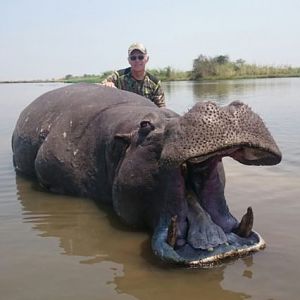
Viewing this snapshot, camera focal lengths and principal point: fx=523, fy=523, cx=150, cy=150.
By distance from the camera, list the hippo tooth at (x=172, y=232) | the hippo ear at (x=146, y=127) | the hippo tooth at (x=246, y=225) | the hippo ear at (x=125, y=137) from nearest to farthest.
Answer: the hippo tooth at (x=172, y=232) < the hippo tooth at (x=246, y=225) < the hippo ear at (x=146, y=127) < the hippo ear at (x=125, y=137)

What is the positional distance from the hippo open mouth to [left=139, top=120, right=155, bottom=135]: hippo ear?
22.6 inches

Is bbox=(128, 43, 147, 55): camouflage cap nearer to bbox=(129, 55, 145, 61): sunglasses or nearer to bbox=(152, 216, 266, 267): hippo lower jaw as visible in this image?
bbox=(129, 55, 145, 61): sunglasses

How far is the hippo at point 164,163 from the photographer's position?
12.1 feet

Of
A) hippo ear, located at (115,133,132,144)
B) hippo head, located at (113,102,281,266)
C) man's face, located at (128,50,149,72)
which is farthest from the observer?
man's face, located at (128,50,149,72)

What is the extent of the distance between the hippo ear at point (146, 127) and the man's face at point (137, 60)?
424 centimetres

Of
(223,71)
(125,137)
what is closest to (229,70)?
(223,71)

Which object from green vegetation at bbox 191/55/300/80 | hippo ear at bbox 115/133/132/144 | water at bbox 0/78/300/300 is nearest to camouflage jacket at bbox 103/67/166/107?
water at bbox 0/78/300/300

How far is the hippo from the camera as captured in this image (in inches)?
145

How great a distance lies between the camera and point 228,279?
3652 mm

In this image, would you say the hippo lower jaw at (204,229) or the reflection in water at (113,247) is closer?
the reflection in water at (113,247)

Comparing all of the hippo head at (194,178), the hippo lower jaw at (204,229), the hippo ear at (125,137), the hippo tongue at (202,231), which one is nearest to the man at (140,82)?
the hippo ear at (125,137)

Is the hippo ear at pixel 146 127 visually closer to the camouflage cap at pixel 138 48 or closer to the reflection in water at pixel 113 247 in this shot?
the reflection in water at pixel 113 247

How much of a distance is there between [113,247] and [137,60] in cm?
486

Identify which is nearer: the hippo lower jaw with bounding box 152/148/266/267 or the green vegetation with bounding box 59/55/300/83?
the hippo lower jaw with bounding box 152/148/266/267
